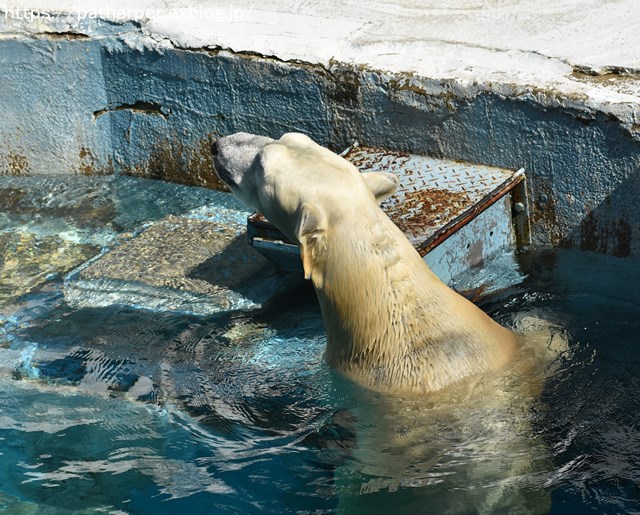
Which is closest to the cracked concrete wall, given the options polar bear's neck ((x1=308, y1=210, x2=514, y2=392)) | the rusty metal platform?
the rusty metal platform

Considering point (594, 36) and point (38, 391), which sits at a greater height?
point (594, 36)

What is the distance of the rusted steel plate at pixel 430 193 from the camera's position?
13.6ft

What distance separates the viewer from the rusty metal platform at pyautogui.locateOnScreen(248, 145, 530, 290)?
4.17 m

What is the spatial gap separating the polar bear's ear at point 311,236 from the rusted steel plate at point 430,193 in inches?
31.1

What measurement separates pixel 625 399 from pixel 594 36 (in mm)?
2016

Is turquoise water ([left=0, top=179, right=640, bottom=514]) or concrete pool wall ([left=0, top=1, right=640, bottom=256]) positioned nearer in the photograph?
turquoise water ([left=0, top=179, right=640, bottom=514])

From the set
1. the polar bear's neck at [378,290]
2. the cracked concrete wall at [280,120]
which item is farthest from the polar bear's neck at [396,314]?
the cracked concrete wall at [280,120]

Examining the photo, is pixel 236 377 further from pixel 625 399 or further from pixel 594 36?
pixel 594 36

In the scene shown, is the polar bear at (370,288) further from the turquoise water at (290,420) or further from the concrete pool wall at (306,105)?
the concrete pool wall at (306,105)

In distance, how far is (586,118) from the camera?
428 centimetres

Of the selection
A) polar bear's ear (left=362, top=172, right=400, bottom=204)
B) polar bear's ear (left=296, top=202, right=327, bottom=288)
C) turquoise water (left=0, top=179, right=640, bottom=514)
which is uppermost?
polar bear's ear (left=362, top=172, right=400, bottom=204)

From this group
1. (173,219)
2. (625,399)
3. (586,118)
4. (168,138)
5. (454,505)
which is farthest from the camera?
(168,138)

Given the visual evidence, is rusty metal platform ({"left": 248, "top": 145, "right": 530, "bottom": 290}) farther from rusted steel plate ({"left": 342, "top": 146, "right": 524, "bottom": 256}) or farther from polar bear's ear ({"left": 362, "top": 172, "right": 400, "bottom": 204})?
polar bear's ear ({"left": 362, "top": 172, "right": 400, "bottom": 204})

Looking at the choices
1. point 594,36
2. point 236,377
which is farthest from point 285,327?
point 594,36
